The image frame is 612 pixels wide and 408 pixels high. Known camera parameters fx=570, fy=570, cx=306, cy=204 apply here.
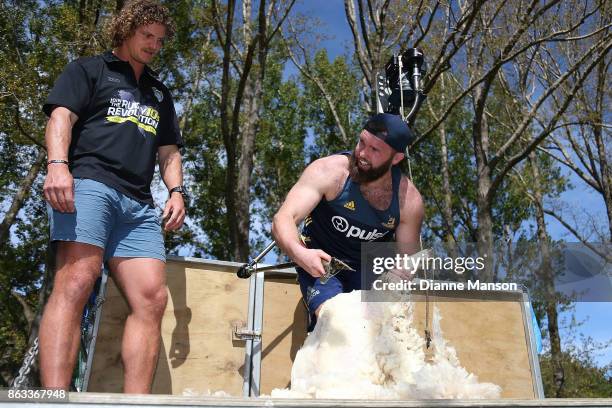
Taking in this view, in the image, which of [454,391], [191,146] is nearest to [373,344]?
[454,391]

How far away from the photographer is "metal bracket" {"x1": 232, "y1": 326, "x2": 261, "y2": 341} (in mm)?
3531

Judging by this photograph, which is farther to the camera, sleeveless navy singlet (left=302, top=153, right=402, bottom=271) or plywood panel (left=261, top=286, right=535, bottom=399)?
plywood panel (left=261, top=286, right=535, bottom=399)

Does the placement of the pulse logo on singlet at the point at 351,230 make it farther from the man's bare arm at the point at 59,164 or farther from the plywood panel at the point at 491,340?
the man's bare arm at the point at 59,164

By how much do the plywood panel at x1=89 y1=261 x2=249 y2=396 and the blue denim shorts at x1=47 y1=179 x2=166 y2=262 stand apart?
0.68 meters

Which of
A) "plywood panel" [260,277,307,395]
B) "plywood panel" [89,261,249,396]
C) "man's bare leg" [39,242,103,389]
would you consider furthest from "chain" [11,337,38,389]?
"plywood panel" [260,277,307,395]

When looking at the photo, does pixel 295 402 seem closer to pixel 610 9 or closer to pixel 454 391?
pixel 454 391

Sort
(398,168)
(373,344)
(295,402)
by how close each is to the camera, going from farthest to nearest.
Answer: (398,168) < (373,344) < (295,402)

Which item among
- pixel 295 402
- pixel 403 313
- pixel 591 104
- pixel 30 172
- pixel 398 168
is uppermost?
pixel 591 104

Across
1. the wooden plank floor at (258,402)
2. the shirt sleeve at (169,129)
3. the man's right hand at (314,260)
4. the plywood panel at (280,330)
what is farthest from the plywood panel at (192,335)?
the wooden plank floor at (258,402)

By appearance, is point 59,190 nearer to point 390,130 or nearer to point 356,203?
point 356,203

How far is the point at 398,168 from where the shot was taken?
3.35 metres

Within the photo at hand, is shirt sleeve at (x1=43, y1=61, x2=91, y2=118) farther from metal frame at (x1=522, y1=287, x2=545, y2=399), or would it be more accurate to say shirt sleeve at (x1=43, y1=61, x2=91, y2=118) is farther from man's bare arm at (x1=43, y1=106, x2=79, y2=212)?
metal frame at (x1=522, y1=287, x2=545, y2=399)

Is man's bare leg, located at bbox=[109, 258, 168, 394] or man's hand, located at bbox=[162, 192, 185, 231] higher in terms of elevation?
man's hand, located at bbox=[162, 192, 185, 231]

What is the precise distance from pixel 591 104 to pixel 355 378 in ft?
47.3
